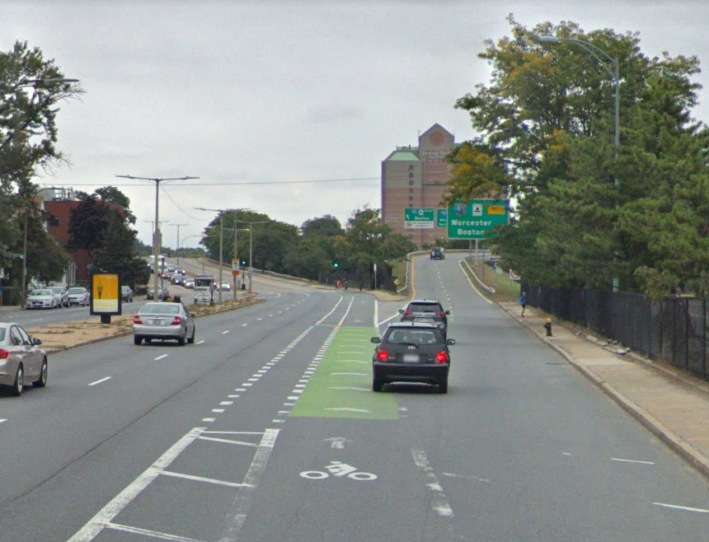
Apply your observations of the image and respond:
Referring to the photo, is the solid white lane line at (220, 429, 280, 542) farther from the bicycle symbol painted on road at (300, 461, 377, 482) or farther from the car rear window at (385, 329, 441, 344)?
the car rear window at (385, 329, 441, 344)

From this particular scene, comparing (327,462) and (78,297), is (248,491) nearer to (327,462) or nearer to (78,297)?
(327,462)

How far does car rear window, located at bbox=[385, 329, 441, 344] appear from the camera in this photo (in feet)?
70.7

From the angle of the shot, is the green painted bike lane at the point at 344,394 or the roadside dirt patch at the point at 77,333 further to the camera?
the roadside dirt patch at the point at 77,333

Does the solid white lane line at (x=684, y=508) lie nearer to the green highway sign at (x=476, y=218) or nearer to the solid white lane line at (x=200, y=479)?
the solid white lane line at (x=200, y=479)

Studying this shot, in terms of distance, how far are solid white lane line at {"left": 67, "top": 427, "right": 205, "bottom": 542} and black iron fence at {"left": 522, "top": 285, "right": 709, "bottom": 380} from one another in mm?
13523

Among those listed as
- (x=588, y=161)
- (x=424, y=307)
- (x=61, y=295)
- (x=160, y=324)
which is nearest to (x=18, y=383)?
(x=160, y=324)

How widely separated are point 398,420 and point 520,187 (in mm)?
38453

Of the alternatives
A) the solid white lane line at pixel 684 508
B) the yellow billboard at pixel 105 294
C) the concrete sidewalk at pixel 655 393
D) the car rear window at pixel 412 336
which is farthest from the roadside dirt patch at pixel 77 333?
the solid white lane line at pixel 684 508

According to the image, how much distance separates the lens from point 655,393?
69.9ft

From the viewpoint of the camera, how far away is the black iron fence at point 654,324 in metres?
24.4

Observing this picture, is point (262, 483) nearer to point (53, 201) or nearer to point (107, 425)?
point (107, 425)

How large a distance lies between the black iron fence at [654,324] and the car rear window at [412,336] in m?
6.06

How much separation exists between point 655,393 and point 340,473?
448 inches

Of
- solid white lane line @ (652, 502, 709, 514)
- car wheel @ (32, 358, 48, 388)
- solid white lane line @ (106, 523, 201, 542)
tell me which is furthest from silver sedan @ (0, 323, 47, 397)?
solid white lane line @ (652, 502, 709, 514)
